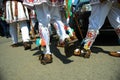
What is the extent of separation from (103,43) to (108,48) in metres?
0.64

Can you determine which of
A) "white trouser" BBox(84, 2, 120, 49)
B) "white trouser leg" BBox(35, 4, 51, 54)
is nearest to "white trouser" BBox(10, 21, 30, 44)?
"white trouser leg" BBox(35, 4, 51, 54)

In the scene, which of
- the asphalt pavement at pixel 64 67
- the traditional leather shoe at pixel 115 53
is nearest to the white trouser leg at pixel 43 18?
the asphalt pavement at pixel 64 67

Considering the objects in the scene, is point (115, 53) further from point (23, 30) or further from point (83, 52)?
point (23, 30)

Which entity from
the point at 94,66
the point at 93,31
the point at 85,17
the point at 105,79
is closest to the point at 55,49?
the point at 85,17

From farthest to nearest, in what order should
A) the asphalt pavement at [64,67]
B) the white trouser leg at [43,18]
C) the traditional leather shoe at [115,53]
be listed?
the traditional leather shoe at [115,53] → the white trouser leg at [43,18] → the asphalt pavement at [64,67]

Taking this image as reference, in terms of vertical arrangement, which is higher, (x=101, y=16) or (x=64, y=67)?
(x=101, y=16)

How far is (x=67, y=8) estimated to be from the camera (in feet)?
20.4

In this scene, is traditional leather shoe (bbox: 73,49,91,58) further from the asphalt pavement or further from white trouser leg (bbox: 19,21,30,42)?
white trouser leg (bbox: 19,21,30,42)

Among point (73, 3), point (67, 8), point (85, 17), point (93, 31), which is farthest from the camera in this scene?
point (85, 17)

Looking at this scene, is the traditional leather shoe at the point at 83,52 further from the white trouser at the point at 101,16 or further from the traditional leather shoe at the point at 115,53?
the traditional leather shoe at the point at 115,53

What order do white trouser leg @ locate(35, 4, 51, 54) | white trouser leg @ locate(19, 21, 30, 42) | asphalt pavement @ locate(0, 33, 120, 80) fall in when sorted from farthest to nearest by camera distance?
white trouser leg @ locate(19, 21, 30, 42) → white trouser leg @ locate(35, 4, 51, 54) → asphalt pavement @ locate(0, 33, 120, 80)

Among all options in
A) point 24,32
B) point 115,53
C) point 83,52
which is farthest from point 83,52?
point 24,32

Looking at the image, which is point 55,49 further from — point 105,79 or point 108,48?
point 105,79

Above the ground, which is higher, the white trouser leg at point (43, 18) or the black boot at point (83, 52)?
the white trouser leg at point (43, 18)
